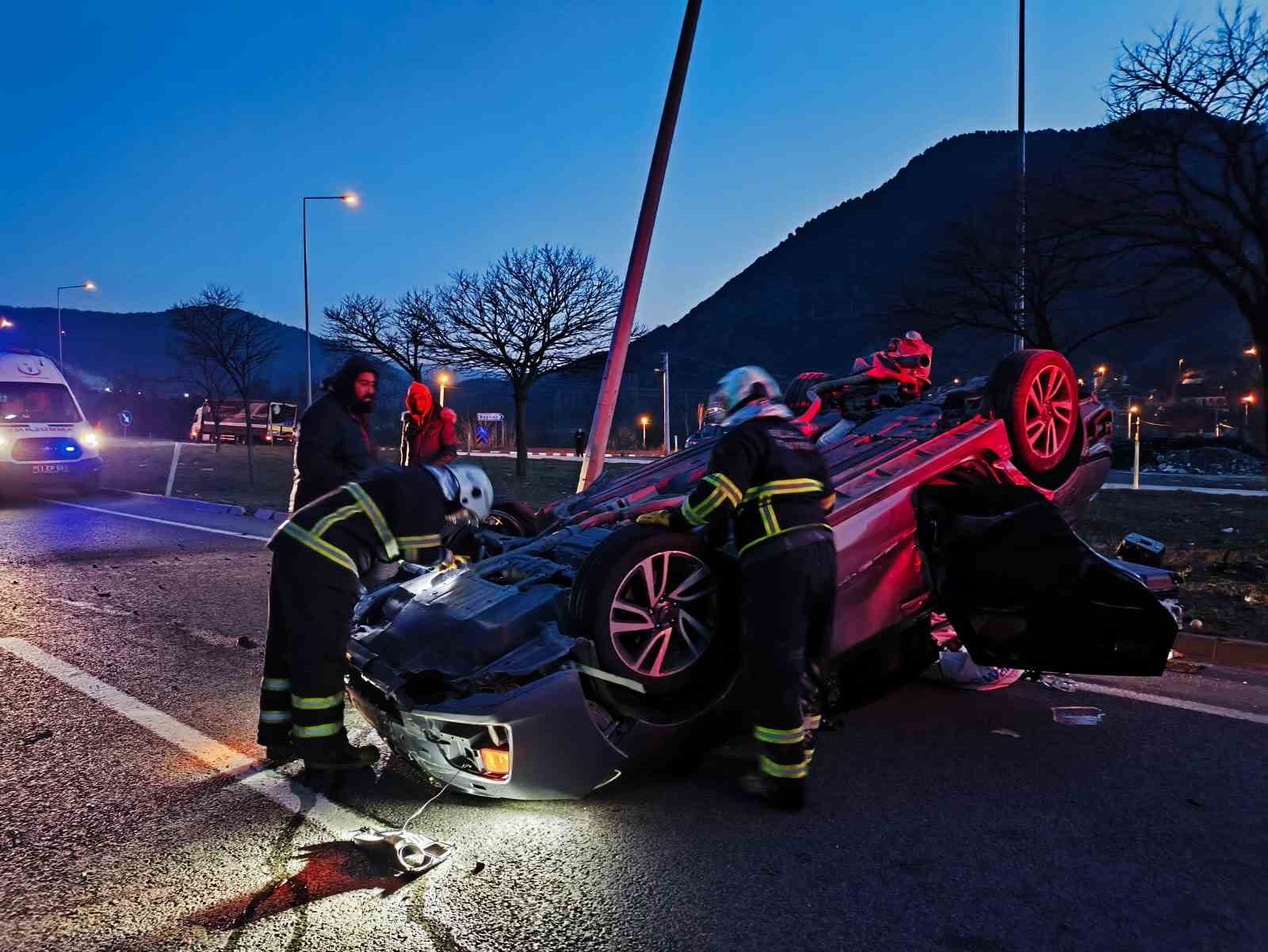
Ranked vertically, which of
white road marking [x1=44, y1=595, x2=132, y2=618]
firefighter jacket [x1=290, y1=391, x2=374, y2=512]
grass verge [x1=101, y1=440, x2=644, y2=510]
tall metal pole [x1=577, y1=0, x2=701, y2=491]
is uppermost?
tall metal pole [x1=577, y1=0, x2=701, y2=491]

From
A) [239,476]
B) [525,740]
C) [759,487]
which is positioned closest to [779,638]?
[759,487]

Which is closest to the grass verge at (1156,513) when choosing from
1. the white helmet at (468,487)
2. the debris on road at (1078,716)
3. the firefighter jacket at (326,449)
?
the firefighter jacket at (326,449)

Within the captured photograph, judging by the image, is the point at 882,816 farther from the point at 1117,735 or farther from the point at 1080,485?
the point at 1080,485

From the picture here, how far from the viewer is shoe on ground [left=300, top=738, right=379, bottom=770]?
3541 millimetres

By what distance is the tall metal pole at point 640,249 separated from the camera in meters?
9.03

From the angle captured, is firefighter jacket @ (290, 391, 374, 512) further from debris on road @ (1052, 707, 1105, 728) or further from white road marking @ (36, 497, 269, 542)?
white road marking @ (36, 497, 269, 542)

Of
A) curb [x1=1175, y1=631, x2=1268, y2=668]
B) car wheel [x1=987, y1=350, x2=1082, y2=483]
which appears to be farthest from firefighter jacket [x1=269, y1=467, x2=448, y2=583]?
curb [x1=1175, y1=631, x2=1268, y2=668]

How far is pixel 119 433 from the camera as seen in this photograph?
171 ft

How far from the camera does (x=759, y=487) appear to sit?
11.4ft

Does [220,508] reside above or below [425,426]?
below

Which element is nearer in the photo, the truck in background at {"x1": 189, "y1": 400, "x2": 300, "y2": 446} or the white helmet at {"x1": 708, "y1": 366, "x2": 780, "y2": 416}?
the white helmet at {"x1": 708, "y1": 366, "x2": 780, "y2": 416}

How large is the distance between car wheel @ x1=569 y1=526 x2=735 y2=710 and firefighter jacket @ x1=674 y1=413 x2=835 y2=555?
17 cm

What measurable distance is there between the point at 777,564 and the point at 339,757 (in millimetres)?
1980

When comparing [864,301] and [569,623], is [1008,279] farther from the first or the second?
[864,301]
